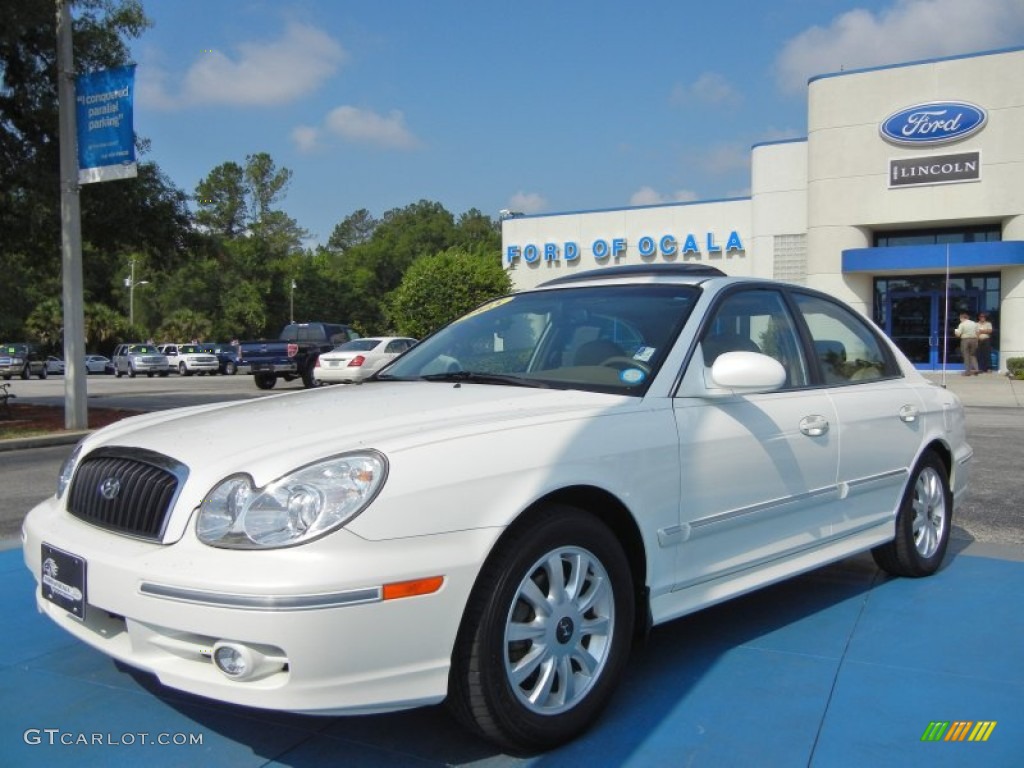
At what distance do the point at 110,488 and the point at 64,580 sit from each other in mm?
330

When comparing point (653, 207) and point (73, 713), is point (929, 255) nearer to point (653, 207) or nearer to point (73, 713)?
point (653, 207)

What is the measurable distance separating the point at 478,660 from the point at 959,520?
17.1 feet

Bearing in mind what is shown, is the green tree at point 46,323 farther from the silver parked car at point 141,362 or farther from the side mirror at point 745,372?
the side mirror at point 745,372

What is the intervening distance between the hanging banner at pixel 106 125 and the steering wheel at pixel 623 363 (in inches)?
402

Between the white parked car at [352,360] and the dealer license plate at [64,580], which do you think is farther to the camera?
the white parked car at [352,360]

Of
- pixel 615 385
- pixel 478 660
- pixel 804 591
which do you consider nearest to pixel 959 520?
pixel 804 591

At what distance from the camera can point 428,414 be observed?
3041mm

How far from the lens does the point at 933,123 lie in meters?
28.0

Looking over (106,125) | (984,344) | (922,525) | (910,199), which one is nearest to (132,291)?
(910,199)

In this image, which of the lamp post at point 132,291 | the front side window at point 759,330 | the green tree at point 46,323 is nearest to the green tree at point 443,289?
the green tree at point 46,323

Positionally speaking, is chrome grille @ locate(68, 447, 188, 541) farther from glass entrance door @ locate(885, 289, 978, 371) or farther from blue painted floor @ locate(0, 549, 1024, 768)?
glass entrance door @ locate(885, 289, 978, 371)

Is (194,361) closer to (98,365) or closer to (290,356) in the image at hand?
(98,365)

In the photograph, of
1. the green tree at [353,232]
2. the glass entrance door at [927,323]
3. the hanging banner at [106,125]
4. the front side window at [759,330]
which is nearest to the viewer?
the front side window at [759,330]

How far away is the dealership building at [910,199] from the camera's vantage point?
89.8 feet
